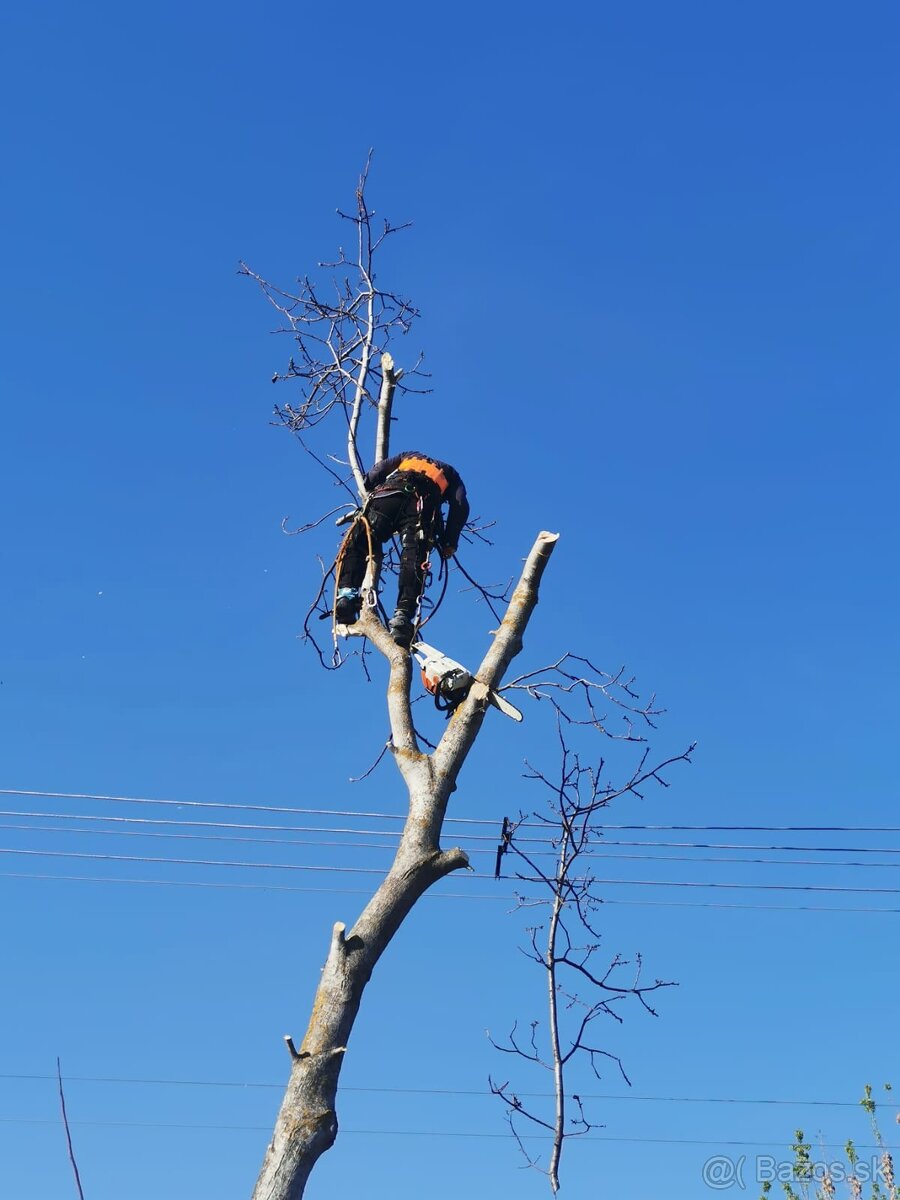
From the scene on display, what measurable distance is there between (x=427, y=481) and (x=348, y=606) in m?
0.88

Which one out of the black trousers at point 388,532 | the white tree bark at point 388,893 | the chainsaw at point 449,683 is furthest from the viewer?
the black trousers at point 388,532

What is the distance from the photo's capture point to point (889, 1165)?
8.66 meters

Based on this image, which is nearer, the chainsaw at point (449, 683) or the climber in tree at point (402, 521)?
the chainsaw at point (449, 683)

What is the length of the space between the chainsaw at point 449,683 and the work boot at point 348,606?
46 centimetres

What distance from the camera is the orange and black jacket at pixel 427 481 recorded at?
22.9ft

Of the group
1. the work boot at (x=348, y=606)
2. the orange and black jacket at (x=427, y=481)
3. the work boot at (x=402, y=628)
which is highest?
the orange and black jacket at (x=427, y=481)

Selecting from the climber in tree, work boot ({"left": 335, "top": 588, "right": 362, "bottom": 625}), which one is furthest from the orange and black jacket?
work boot ({"left": 335, "top": 588, "right": 362, "bottom": 625})

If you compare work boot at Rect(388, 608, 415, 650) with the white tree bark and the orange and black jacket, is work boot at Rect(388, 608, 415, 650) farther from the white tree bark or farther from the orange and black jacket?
the orange and black jacket

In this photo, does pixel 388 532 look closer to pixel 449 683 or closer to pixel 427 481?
pixel 427 481

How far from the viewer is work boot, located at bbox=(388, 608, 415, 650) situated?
6.43m

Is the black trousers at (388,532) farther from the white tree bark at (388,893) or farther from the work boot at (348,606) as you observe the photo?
the white tree bark at (388,893)

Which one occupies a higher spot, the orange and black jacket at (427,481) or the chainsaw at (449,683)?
the orange and black jacket at (427,481)

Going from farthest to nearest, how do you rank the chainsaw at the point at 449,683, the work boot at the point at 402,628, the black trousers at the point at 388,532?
the black trousers at the point at 388,532 < the work boot at the point at 402,628 < the chainsaw at the point at 449,683

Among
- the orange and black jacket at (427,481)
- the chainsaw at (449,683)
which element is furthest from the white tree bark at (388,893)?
the orange and black jacket at (427,481)
